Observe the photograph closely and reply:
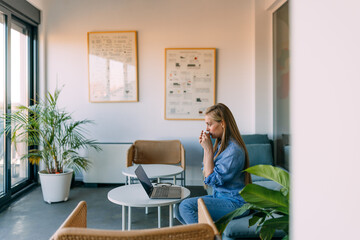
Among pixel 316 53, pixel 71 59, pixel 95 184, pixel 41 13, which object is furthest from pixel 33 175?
pixel 316 53

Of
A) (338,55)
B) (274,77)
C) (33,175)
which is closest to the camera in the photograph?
(338,55)

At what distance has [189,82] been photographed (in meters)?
4.96

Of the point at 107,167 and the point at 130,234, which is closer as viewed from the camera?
the point at 130,234

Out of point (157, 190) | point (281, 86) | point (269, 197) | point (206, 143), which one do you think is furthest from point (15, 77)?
point (269, 197)

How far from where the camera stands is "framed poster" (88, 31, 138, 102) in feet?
16.4

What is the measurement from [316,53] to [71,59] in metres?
5.10

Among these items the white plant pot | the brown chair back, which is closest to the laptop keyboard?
the brown chair back

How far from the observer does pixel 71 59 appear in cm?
510

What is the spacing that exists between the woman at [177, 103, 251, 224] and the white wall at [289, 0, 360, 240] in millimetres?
1621

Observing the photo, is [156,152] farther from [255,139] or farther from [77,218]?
[77,218]

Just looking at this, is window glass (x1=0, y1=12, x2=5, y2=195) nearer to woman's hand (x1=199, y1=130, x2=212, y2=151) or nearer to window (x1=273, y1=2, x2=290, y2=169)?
woman's hand (x1=199, y1=130, x2=212, y2=151)

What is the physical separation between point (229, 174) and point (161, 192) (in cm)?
64

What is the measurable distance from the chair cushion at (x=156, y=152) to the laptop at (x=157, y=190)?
6.01ft

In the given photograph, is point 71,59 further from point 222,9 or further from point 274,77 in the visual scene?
point 274,77
